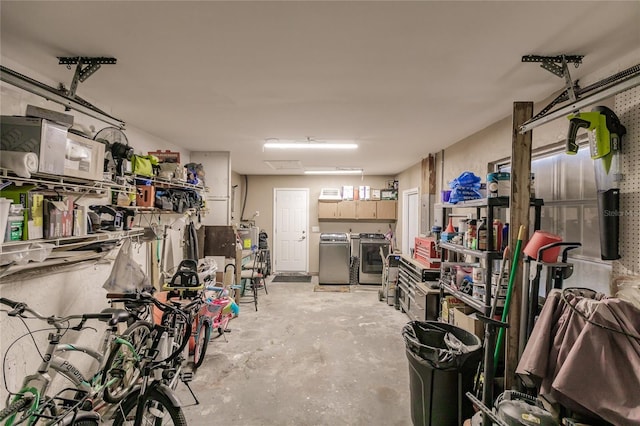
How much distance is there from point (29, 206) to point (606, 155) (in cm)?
310

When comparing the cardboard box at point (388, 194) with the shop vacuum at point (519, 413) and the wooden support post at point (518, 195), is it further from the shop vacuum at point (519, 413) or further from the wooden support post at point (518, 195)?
the shop vacuum at point (519, 413)

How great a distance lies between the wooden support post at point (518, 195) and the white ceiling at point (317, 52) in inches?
10.4

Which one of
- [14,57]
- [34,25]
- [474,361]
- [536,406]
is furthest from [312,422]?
[14,57]

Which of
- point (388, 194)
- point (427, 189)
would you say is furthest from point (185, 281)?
point (388, 194)

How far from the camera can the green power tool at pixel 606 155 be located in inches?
63.4

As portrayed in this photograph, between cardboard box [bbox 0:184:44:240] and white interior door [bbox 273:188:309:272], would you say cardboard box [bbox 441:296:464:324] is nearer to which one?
cardboard box [bbox 0:184:44:240]

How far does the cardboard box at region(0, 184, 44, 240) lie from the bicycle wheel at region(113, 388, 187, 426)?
1.08 meters

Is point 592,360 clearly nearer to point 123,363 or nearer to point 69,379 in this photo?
point 69,379

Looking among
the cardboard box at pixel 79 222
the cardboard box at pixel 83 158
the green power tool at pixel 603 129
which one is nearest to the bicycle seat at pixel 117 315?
the cardboard box at pixel 79 222

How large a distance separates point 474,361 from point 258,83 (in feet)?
7.64

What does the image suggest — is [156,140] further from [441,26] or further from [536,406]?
[536,406]

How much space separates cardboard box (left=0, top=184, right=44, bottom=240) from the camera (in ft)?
4.72

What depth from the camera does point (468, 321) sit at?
2473 mm

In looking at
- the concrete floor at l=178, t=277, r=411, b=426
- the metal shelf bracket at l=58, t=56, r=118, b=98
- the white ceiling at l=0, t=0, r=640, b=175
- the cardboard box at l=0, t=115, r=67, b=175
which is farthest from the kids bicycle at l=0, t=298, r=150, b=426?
the white ceiling at l=0, t=0, r=640, b=175
